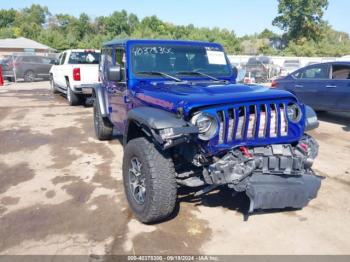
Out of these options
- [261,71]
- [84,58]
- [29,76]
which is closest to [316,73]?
[84,58]

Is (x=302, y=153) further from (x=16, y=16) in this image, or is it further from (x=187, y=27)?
(x=16, y=16)

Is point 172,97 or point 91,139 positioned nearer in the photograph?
point 172,97

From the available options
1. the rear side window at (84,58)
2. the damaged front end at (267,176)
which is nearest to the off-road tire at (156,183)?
the damaged front end at (267,176)

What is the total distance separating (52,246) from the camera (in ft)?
10.9

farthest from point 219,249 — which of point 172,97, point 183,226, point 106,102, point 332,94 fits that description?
point 332,94

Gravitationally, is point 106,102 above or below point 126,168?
above

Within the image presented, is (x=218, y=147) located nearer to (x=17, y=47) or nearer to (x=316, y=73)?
(x=316, y=73)

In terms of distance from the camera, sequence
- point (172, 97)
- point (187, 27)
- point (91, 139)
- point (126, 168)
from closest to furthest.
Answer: point (172, 97)
point (126, 168)
point (91, 139)
point (187, 27)

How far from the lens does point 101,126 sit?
6602 millimetres

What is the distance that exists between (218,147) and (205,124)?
0.25m

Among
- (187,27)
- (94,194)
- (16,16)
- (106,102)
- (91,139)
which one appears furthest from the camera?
(16,16)

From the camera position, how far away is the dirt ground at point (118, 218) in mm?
3330

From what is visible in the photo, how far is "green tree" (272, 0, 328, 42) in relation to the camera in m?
51.4

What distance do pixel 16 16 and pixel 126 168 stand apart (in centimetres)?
10624
